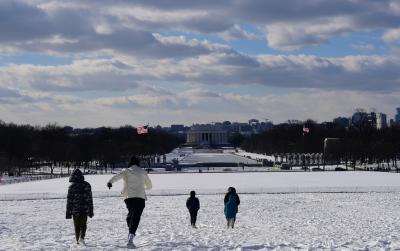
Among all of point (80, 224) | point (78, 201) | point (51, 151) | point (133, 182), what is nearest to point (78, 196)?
point (78, 201)

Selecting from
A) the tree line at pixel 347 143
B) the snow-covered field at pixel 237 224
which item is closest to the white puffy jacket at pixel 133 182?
the snow-covered field at pixel 237 224

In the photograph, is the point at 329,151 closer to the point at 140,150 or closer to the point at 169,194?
the point at 140,150

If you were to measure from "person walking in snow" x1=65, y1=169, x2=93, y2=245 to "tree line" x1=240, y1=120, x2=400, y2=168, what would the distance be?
89.2 metres

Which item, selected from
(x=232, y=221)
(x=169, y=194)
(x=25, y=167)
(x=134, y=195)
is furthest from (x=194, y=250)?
(x=25, y=167)

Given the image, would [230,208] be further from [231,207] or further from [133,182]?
[133,182]

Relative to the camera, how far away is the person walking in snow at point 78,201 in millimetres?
14109

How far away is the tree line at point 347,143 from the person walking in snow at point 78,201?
293 feet

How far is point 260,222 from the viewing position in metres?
→ 23.3

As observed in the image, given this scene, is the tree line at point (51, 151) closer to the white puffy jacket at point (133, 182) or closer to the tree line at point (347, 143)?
the tree line at point (347, 143)

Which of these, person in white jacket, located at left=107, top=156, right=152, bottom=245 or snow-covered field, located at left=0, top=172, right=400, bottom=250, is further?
snow-covered field, located at left=0, top=172, right=400, bottom=250

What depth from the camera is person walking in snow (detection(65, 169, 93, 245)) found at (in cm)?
1411

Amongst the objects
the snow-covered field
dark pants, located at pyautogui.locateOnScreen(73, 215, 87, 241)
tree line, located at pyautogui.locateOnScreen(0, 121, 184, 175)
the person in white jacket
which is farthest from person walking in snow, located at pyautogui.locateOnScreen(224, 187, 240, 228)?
tree line, located at pyautogui.locateOnScreen(0, 121, 184, 175)

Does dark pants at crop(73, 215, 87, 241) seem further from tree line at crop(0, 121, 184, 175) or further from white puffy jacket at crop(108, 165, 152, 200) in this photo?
tree line at crop(0, 121, 184, 175)

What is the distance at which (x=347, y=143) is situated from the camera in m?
110
